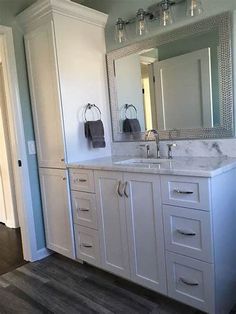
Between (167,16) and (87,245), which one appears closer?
(167,16)

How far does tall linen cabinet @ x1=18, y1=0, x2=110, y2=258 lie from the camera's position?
2264mm

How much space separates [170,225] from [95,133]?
1.09 metres

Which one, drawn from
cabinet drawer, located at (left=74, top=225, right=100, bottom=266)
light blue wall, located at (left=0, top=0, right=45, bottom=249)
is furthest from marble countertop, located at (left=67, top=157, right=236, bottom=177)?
light blue wall, located at (left=0, top=0, right=45, bottom=249)

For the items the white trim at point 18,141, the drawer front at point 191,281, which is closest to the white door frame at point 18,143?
the white trim at point 18,141

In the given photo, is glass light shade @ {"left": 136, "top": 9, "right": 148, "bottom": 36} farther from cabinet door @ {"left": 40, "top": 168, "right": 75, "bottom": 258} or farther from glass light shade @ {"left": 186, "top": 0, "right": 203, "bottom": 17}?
cabinet door @ {"left": 40, "top": 168, "right": 75, "bottom": 258}

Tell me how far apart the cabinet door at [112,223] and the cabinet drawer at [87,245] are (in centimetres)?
7

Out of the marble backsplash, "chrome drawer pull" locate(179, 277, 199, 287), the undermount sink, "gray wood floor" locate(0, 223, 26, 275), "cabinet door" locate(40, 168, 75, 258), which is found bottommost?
"gray wood floor" locate(0, 223, 26, 275)

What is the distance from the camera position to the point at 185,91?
213 centimetres

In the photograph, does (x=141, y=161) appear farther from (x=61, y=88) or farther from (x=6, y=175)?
(x=6, y=175)

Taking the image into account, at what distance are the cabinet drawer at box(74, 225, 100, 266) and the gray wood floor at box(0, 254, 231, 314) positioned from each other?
13 cm

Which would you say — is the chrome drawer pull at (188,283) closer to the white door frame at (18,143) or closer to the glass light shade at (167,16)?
the white door frame at (18,143)

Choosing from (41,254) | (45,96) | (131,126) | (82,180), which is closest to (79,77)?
(45,96)

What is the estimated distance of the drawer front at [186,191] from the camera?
153 centimetres

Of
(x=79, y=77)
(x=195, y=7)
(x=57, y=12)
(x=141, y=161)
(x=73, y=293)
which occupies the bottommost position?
(x=73, y=293)
